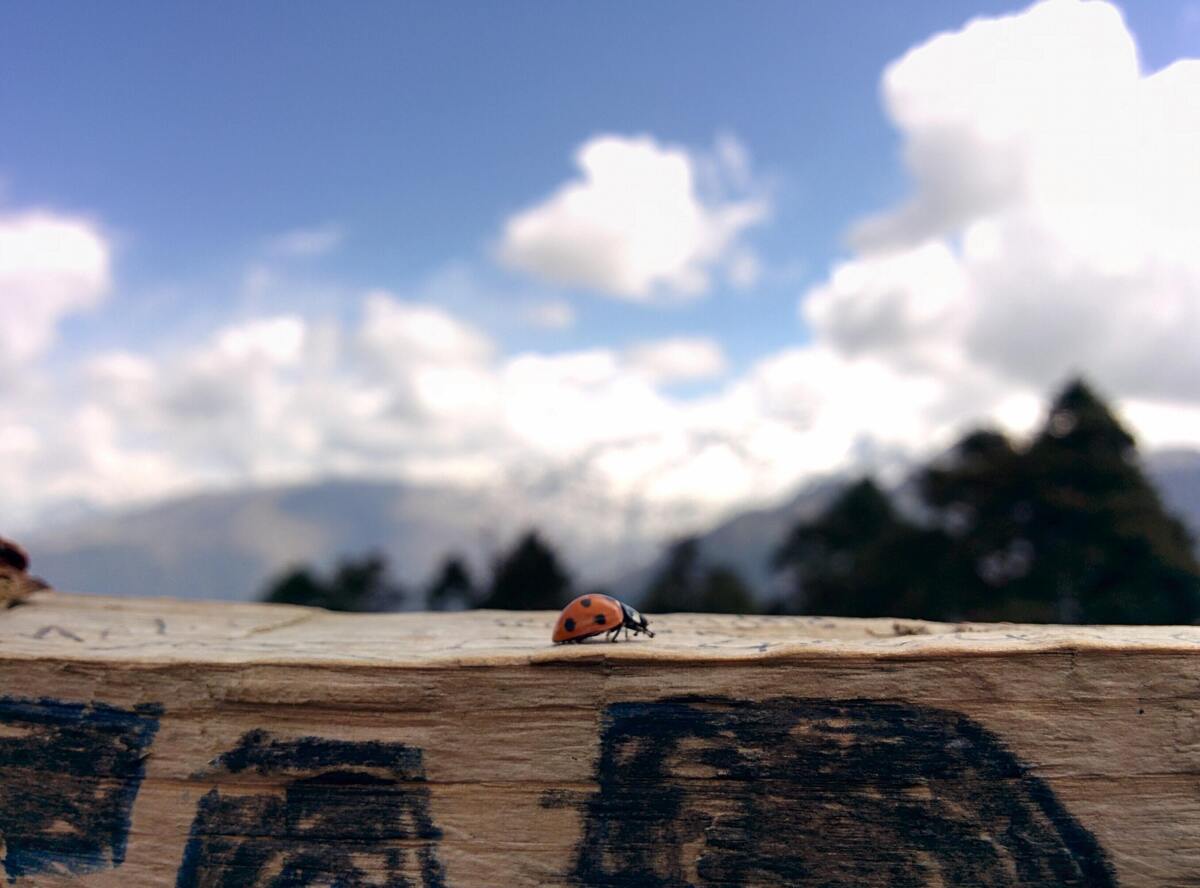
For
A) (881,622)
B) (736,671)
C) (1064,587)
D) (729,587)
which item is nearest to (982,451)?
(1064,587)

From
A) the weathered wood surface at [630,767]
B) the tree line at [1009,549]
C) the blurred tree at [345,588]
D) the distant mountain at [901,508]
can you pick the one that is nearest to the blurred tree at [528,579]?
the tree line at [1009,549]

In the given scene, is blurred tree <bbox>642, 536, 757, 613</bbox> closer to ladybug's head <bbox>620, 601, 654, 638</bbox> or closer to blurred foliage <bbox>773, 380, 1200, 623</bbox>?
blurred foliage <bbox>773, 380, 1200, 623</bbox>

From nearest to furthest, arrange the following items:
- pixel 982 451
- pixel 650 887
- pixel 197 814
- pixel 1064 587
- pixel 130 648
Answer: pixel 650 887 → pixel 197 814 → pixel 130 648 → pixel 1064 587 → pixel 982 451

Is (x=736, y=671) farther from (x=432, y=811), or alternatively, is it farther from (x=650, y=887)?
(x=432, y=811)

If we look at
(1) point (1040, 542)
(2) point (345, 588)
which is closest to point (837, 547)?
(1) point (1040, 542)

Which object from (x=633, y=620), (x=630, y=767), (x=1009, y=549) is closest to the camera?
(x=630, y=767)

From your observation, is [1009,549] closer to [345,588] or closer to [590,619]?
[590,619]

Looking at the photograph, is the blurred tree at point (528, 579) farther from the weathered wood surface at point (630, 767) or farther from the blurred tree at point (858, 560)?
the weathered wood surface at point (630, 767)
